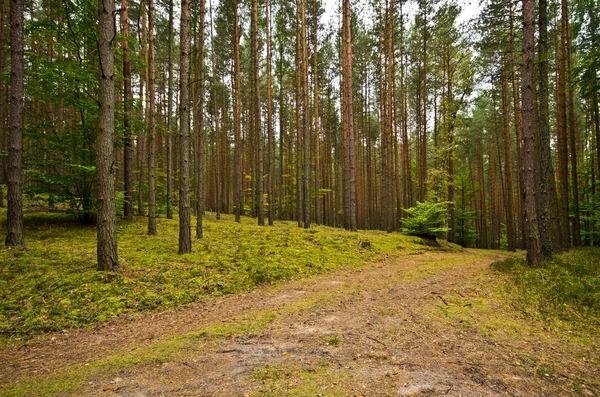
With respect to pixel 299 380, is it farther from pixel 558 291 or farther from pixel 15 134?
pixel 15 134

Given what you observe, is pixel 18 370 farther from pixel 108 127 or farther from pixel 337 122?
pixel 337 122

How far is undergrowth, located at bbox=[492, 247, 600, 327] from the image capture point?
4.67 m

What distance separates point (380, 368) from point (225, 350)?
2.01 metres

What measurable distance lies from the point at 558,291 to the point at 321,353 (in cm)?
536

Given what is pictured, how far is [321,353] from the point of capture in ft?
11.5

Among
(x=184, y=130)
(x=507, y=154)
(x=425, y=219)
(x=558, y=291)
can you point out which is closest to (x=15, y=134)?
(x=184, y=130)

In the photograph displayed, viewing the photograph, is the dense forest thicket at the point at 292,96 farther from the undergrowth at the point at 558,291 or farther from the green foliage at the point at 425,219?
the green foliage at the point at 425,219

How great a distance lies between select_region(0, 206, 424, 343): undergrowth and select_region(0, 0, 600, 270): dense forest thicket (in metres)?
0.75

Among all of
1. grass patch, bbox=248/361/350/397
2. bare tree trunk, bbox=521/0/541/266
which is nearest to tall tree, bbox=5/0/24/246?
grass patch, bbox=248/361/350/397

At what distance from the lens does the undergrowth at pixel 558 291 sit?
467 cm

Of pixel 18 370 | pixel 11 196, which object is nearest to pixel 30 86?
pixel 11 196

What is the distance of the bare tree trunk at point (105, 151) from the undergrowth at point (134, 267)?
1.68 feet

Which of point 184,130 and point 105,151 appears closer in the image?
point 105,151

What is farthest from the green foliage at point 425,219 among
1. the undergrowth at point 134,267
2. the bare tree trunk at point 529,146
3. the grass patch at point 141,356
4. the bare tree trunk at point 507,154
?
the grass patch at point 141,356
